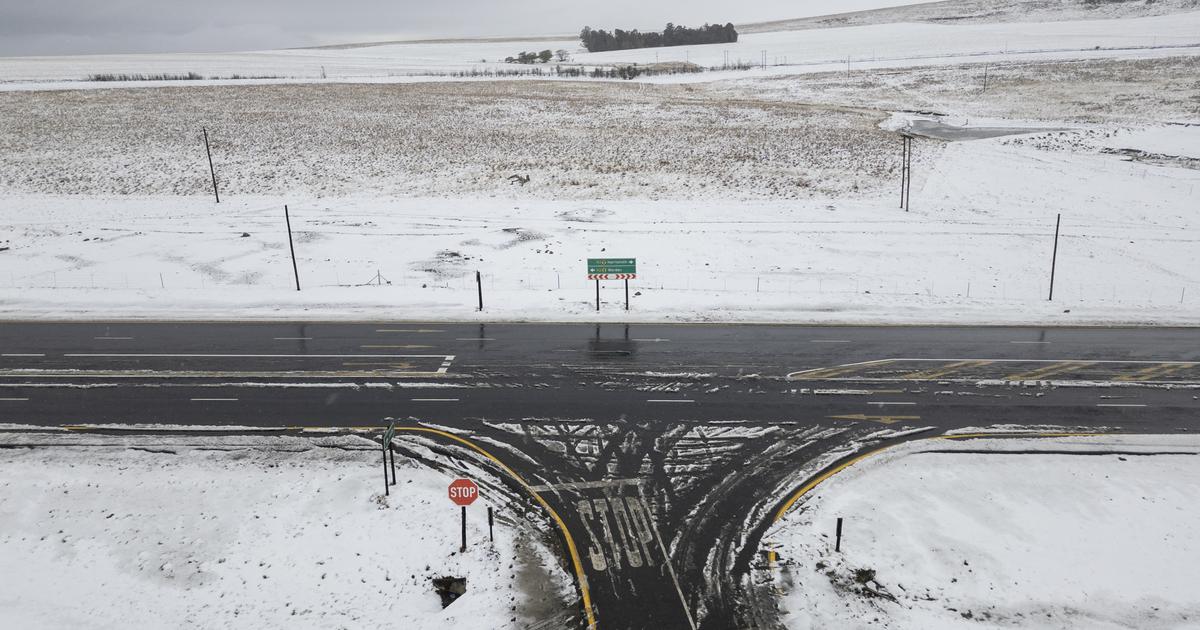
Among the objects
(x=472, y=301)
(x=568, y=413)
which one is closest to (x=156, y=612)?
(x=568, y=413)

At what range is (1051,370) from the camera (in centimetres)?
2733

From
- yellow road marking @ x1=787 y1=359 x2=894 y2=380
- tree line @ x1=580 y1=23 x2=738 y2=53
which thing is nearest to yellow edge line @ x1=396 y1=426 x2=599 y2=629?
yellow road marking @ x1=787 y1=359 x2=894 y2=380

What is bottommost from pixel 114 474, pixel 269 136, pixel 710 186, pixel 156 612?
pixel 156 612

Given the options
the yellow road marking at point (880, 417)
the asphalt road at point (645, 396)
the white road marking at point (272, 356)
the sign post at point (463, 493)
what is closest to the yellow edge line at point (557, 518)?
the asphalt road at point (645, 396)

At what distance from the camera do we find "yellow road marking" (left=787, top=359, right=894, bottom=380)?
26.8 meters

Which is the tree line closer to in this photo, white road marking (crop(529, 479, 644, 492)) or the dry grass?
the dry grass

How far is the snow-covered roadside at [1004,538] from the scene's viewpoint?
52.2 ft

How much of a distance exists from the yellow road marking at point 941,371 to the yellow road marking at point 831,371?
4.32 ft

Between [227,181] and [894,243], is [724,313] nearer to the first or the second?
[894,243]

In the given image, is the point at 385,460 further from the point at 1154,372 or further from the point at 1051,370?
the point at 1154,372

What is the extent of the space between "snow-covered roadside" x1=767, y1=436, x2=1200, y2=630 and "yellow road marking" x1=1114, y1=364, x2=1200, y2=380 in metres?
4.74

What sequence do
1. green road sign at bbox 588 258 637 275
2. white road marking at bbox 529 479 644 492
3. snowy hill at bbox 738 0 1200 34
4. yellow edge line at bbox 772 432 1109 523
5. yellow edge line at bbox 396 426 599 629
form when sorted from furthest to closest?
snowy hill at bbox 738 0 1200 34 → green road sign at bbox 588 258 637 275 → white road marking at bbox 529 479 644 492 → yellow edge line at bbox 772 432 1109 523 → yellow edge line at bbox 396 426 599 629

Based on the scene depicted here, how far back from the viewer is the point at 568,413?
23.9m

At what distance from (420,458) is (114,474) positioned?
8.82 metres
